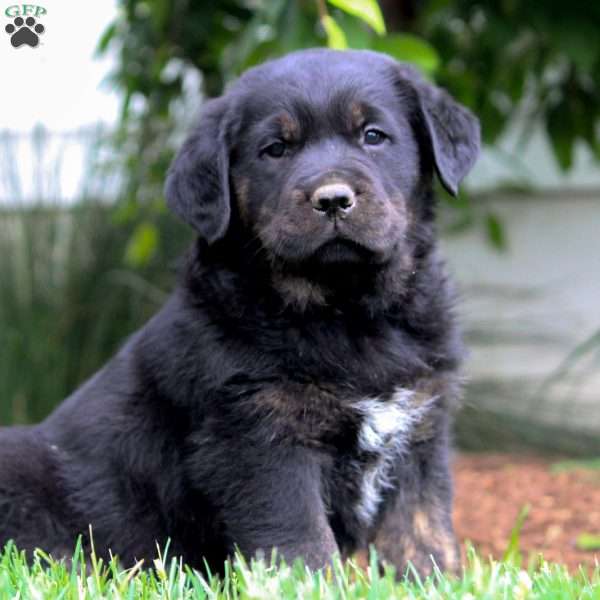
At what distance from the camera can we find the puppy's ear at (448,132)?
3.43m

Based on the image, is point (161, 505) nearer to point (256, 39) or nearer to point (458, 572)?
point (458, 572)

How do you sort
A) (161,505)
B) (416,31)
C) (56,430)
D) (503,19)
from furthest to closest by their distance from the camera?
(416,31), (503,19), (56,430), (161,505)

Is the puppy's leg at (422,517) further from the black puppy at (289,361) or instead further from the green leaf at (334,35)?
the green leaf at (334,35)

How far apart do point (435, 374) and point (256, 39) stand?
1.47m

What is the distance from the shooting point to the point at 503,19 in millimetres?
4953

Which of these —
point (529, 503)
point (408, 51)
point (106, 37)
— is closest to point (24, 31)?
point (106, 37)

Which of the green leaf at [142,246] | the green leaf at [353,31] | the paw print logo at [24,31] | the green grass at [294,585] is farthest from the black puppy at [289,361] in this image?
the green leaf at [142,246]

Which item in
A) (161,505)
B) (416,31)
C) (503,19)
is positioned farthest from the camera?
(416,31)

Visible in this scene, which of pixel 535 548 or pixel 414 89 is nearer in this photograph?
pixel 414 89

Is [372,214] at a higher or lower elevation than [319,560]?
higher

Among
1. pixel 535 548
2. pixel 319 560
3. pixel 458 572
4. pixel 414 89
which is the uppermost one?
pixel 414 89

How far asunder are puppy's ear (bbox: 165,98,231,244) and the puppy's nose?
38cm

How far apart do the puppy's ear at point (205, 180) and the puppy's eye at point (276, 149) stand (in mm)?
139

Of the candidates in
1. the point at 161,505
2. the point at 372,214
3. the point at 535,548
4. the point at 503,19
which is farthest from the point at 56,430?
the point at 503,19
